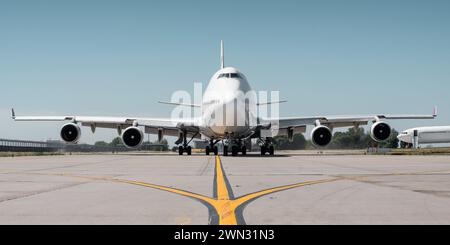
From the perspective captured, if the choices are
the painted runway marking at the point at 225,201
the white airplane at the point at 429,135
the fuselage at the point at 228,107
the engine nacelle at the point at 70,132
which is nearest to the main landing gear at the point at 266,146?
the fuselage at the point at 228,107

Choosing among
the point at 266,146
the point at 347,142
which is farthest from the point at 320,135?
the point at 347,142

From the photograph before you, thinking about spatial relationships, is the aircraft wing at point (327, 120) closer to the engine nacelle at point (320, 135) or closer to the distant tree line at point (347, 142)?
the engine nacelle at point (320, 135)

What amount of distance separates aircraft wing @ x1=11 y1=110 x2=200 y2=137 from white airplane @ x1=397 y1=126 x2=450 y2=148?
4402 cm

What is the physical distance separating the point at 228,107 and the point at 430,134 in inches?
1958

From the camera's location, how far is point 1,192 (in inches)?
332

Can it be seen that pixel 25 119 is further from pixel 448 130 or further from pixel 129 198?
pixel 448 130

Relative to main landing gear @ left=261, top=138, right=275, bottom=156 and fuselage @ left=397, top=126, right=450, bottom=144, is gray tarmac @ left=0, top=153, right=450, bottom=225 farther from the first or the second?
fuselage @ left=397, top=126, right=450, bottom=144

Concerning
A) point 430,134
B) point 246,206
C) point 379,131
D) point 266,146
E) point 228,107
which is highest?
point 228,107

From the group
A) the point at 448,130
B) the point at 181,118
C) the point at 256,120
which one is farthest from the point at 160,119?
the point at 448,130

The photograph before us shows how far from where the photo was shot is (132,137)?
3161 centimetres

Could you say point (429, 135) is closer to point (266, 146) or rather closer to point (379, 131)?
point (379, 131)
